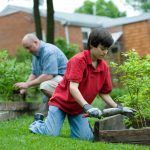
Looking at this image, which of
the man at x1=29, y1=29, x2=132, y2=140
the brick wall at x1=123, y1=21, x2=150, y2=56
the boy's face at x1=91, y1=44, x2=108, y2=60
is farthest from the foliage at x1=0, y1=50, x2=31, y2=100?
the brick wall at x1=123, y1=21, x2=150, y2=56

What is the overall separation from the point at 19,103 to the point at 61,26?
27091 mm

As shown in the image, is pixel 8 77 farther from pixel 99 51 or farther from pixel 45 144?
pixel 45 144

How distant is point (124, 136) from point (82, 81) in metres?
0.84

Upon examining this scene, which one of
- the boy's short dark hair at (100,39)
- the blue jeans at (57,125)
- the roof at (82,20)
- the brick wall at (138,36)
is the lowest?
the brick wall at (138,36)

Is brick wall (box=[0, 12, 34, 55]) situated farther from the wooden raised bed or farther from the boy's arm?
the wooden raised bed

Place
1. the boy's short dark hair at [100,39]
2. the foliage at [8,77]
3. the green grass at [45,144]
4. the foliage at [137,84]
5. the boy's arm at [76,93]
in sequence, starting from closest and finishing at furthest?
the green grass at [45,144], the boy's arm at [76,93], the boy's short dark hair at [100,39], the foliage at [137,84], the foliage at [8,77]

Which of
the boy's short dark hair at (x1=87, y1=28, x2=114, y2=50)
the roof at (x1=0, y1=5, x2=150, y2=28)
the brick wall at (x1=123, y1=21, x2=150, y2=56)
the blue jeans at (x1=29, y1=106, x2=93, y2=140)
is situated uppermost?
the boy's short dark hair at (x1=87, y1=28, x2=114, y2=50)

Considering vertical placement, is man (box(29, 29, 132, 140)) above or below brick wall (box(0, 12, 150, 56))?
above

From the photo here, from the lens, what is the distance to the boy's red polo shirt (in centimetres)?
579

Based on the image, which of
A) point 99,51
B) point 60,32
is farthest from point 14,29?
point 99,51

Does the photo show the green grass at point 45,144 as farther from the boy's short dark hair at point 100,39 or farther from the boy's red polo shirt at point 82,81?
the boy's short dark hair at point 100,39

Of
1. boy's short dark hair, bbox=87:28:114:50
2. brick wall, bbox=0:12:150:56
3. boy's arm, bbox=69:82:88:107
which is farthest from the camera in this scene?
brick wall, bbox=0:12:150:56

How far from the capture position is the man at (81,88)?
5.73 metres

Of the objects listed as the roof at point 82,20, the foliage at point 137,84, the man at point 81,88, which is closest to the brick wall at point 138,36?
the roof at point 82,20
